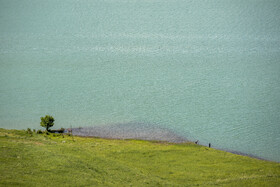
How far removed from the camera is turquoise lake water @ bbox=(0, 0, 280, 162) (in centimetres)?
5144

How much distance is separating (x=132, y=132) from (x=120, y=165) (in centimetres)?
1577

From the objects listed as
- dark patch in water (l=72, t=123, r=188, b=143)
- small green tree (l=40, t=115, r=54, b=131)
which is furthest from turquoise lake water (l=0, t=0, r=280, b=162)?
small green tree (l=40, t=115, r=54, b=131)

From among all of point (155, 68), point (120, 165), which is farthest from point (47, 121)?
point (155, 68)

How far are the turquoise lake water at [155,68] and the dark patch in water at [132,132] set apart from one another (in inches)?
57.2

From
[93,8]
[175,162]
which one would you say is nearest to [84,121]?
[175,162]

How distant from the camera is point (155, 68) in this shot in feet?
238

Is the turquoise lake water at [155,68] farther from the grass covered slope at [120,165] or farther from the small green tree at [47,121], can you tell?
the grass covered slope at [120,165]

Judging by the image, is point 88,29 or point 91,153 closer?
point 91,153

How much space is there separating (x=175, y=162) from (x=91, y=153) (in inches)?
417

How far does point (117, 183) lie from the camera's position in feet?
87.7

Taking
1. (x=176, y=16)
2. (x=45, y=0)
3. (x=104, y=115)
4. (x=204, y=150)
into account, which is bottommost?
(x=204, y=150)

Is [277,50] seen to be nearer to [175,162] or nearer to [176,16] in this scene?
[176,16]

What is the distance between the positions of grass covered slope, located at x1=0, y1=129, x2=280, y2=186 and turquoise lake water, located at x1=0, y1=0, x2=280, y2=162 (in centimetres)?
860

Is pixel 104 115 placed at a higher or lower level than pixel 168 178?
higher
